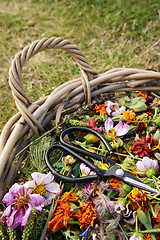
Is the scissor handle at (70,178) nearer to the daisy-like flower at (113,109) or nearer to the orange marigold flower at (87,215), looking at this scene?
the orange marigold flower at (87,215)

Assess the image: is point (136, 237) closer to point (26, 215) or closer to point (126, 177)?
point (126, 177)

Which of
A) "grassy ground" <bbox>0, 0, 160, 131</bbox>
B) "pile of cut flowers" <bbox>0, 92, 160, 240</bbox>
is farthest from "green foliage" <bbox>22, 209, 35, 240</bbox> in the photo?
"grassy ground" <bbox>0, 0, 160, 131</bbox>

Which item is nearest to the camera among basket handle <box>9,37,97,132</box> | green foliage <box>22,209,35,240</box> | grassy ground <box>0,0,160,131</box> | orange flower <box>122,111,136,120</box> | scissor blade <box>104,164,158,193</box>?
green foliage <box>22,209,35,240</box>

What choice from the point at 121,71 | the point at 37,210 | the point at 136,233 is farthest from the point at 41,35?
the point at 136,233

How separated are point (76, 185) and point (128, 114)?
16.9 inches

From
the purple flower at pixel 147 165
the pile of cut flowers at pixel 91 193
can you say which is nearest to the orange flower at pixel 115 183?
the pile of cut flowers at pixel 91 193

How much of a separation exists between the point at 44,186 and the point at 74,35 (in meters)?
1.75

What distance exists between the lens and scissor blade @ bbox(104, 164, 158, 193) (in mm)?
826

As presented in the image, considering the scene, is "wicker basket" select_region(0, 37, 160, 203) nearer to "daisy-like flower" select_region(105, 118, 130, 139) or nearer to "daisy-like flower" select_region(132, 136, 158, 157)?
"daisy-like flower" select_region(105, 118, 130, 139)

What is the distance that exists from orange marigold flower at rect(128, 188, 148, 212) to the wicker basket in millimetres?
485

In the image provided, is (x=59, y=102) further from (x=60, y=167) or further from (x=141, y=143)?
(x=141, y=143)

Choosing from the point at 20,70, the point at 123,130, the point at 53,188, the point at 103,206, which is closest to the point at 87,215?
the point at 103,206

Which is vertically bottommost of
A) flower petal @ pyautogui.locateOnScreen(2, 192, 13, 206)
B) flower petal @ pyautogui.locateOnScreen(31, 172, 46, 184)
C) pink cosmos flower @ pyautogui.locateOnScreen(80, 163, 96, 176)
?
pink cosmos flower @ pyautogui.locateOnScreen(80, 163, 96, 176)

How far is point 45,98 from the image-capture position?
43.3 inches
